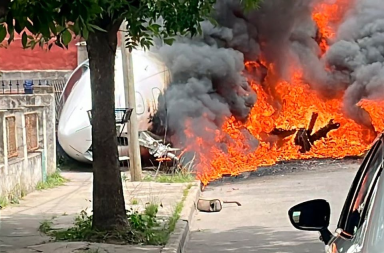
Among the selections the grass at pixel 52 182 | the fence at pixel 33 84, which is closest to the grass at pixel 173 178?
the grass at pixel 52 182

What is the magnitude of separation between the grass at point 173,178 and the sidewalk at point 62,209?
1.31 feet

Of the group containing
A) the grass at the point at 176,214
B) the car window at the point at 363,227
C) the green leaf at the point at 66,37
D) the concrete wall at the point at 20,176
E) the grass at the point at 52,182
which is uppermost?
the green leaf at the point at 66,37

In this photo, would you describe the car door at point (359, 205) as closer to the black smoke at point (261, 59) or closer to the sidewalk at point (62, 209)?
the sidewalk at point (62, 209)

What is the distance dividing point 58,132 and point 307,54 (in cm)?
664

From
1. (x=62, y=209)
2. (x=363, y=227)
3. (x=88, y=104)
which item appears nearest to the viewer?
(x=363, y=227)

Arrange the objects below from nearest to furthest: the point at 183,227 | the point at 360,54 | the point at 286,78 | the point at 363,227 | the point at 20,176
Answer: the point at 363,227 < the point at 183,227 < the point at 20,176 < the point at 360,54 < the point at 286,78

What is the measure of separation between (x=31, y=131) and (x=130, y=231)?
652 cm

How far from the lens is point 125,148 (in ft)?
57.7

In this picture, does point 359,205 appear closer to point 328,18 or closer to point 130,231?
point 130,231

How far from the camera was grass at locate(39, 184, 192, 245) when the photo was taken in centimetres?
876

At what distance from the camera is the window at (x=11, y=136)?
12.8 meters

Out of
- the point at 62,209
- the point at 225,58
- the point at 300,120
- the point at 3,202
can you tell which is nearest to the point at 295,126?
the point at 300,120

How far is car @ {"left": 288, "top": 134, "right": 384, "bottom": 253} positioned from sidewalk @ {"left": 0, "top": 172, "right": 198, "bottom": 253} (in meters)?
4.84

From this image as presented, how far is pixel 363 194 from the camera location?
3.24 meters
